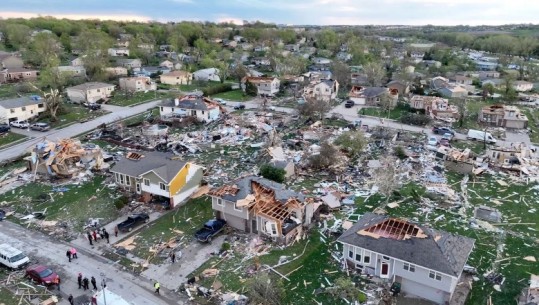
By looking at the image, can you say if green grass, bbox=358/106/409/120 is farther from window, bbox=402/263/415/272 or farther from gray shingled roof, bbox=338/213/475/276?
window, bbox=402/263/415/272

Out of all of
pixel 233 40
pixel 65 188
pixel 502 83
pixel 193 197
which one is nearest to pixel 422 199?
pixel 193 197

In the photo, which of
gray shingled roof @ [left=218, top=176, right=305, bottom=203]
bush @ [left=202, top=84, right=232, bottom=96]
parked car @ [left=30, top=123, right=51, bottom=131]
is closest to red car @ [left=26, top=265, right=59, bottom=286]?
gray shingled roof @ [left=218, top=176, right=305, bottom=203]

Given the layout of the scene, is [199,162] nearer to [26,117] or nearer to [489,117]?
[26,117]

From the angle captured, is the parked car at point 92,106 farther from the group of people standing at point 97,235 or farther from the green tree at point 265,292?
the green tree at point 265,292

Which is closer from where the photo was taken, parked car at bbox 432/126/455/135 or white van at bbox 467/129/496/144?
white van at bbox 467/129/496/144

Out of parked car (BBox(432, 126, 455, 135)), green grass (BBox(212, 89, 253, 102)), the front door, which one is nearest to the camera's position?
the front door

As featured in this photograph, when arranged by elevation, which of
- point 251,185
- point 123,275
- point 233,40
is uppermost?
point 233,40
